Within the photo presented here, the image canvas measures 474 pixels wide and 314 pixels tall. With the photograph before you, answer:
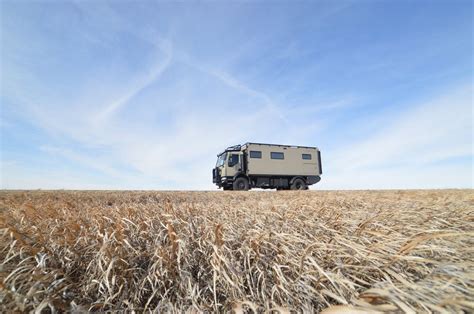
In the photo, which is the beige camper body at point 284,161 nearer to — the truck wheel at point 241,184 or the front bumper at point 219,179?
the truck wheel at point 241,184

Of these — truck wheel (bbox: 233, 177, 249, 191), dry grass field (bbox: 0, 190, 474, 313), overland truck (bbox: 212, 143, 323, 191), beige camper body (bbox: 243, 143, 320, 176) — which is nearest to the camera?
dry grass field (bbox: 0, 190, 474, 313)

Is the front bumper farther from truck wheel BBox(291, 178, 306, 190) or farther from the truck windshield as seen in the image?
truck wheel BBox(291, 178, 306, 190)

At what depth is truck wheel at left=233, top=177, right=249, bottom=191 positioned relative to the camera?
17328mm

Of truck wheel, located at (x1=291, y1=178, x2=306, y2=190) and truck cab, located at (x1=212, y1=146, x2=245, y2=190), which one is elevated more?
truck cab, located at (x1=212, y1=146, x2=245, y2=190)

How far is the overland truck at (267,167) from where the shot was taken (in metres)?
17.6

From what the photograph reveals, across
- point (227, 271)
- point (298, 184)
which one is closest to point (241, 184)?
point (298, 184)

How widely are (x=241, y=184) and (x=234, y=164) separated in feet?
5.72

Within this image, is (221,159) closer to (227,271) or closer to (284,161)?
(284,161)

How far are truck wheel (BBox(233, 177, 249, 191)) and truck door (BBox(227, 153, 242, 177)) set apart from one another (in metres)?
0.71

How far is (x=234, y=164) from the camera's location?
57.8 feet

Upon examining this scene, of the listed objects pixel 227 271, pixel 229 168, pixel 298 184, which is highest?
pixel 229 168

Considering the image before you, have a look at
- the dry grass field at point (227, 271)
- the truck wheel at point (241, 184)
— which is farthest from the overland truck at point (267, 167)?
the dry grass field at point (227, 271)

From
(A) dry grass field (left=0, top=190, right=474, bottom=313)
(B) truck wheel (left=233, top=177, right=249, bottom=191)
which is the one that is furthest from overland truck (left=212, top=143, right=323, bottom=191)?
(A) dry grass field (left=0, top=190, right=474, bottom=313)

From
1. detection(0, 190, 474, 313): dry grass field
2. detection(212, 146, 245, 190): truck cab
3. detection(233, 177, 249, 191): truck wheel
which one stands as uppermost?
detection(212, 146, 245, 190): truck cab
